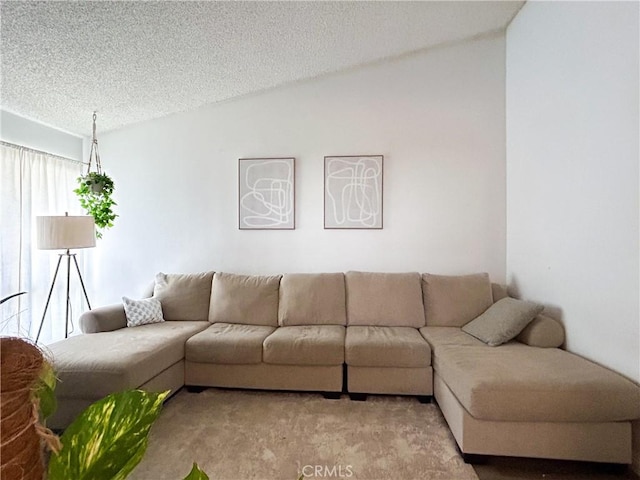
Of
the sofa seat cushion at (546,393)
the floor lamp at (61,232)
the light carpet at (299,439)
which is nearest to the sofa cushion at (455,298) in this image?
the light carpet at (299,439)

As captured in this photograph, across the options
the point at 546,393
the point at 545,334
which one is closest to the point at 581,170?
the point at 545,334

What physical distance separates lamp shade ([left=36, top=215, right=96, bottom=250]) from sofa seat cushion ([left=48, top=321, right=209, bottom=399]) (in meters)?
0.78

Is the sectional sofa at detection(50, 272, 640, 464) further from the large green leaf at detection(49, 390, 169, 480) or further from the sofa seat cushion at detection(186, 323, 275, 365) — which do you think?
the large green leaf at detection(49, 390, 169, 480)

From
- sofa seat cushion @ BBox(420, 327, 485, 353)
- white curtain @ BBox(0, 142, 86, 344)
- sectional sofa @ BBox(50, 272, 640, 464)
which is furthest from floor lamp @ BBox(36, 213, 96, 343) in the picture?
sofa seat cushion @ BBox(420, 327, 485, 353)

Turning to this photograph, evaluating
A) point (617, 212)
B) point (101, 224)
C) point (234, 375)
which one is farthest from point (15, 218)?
point (617, 212)

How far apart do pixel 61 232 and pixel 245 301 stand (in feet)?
5.19

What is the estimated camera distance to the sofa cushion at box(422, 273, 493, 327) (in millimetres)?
2631

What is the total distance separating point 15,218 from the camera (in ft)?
8.46

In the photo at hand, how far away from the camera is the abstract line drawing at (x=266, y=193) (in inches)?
127

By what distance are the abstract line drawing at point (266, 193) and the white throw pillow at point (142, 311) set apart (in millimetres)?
1108

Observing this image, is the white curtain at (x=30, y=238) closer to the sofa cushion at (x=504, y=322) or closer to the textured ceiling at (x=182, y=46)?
the textured ceiling at (x=182, y=46)

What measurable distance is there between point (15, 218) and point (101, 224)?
0.62 m

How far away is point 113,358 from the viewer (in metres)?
1.89

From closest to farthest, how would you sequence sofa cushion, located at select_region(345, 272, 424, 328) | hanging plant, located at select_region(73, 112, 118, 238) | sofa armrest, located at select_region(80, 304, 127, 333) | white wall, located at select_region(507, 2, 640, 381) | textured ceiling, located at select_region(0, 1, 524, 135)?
1. white wall, located at select_region(507, 2, 640, 381)
2. textured ceiling, located at select_region(0, 1, 524, 135)
3. sofa armrest, located at select_region(80, 304, 127, 333)
4. sofa cushion, located at select_region(345, 272, 424, 328)
5. hanging plant, located at select_region(73, 112, 118, 238)
